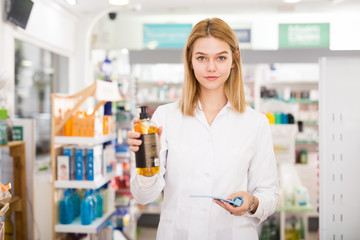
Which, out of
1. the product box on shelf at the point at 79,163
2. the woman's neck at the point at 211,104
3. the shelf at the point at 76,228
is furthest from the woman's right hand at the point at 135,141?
the shelf at the point at 76,228

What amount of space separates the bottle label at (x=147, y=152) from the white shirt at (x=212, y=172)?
15 centimetres

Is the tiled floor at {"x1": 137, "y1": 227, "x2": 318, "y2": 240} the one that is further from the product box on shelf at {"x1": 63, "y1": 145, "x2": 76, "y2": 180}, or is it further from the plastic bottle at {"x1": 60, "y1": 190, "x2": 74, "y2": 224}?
the product box on shelf at {"x1": 63, "y1": 145, "x2": 76, "y2": 180}

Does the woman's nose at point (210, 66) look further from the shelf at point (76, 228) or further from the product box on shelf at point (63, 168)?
the shelf at point (76, 228)

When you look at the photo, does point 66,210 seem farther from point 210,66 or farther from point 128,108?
point 210,66

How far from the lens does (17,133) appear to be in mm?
3875

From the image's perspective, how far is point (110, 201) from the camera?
423 cm

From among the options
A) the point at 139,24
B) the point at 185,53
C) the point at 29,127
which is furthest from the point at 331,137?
the point at 139,24

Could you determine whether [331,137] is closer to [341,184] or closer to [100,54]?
[341,184]

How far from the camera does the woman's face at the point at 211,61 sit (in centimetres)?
170

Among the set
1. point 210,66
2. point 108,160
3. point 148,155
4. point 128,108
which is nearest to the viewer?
point 148,155

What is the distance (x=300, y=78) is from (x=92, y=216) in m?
5.15

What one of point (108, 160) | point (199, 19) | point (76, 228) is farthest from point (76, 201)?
point (199, 19)

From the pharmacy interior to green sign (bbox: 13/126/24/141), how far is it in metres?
0.01

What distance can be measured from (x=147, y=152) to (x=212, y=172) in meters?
0.34
